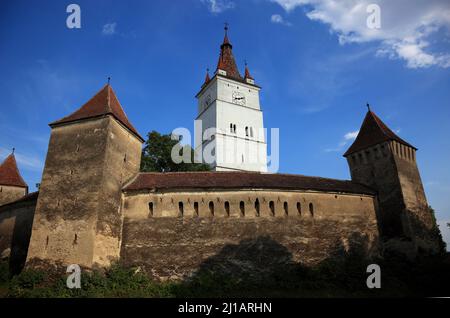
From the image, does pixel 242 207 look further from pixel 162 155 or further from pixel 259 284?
pixel 162 155

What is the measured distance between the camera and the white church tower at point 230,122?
47469 millimetres

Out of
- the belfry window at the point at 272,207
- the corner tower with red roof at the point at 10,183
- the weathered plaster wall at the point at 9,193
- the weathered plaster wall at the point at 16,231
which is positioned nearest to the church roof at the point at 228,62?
the corner tower with red roof at the point at 10,183

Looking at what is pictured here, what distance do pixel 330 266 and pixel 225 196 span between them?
7.17m

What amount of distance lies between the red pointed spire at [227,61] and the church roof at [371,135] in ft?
87.8

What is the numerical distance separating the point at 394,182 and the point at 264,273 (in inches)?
479

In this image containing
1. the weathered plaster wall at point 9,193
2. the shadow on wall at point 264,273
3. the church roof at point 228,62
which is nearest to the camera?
the shadow on wall at point 264,273

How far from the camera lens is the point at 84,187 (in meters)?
19.8

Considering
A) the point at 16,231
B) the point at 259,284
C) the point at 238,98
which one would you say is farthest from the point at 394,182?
the point at 238,98

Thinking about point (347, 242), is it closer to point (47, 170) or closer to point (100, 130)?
point (100, 130)

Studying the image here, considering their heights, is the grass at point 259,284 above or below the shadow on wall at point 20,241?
below

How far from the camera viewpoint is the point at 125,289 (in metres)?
18.1

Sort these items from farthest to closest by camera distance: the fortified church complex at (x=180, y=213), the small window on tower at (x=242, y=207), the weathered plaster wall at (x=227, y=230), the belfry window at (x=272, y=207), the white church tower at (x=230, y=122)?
the white church tower at (x=230, y=122), the belfry window at (x=272, y=207), the small window on tower at (x=242, y=207), the weathered plaster wall at (x=227, y=230), the fortified church complex at (x=180, y=213)

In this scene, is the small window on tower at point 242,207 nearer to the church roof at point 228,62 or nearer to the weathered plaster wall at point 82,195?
the weathered plaster wall at point 82,195

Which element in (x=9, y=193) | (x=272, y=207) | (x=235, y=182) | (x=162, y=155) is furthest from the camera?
(x=162, y=155)
